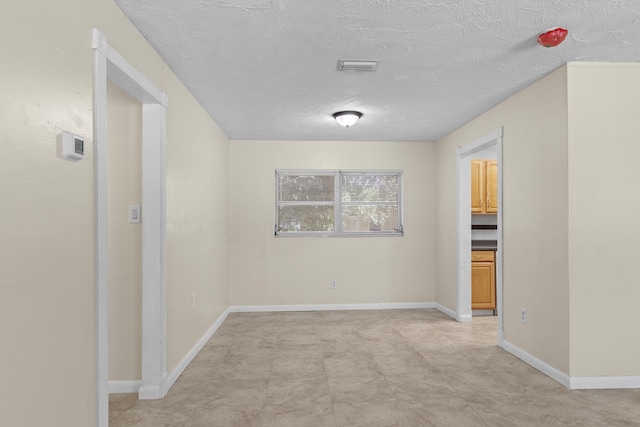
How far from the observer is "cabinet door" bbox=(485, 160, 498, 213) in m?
5.46

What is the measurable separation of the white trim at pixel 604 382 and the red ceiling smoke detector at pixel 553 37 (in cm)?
233

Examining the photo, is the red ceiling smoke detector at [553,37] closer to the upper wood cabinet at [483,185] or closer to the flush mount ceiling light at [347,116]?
the flush mount ceiling light at [347,116]

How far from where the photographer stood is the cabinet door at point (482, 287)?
5141mm

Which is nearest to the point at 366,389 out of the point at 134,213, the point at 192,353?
the point at 192,353

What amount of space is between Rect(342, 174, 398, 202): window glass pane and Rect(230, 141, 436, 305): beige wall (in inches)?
6.6

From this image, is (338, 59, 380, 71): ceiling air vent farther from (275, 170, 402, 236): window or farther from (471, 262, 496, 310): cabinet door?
(471, 262, 496, 310): cabinet door

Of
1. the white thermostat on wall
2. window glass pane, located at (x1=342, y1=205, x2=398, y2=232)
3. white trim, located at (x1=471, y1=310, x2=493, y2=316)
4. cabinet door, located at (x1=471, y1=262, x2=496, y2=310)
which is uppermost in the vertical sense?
the white thermostat on wall

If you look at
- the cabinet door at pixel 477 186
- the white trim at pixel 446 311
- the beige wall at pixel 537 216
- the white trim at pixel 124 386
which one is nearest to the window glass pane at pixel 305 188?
the cabinet door at pixel 477 186

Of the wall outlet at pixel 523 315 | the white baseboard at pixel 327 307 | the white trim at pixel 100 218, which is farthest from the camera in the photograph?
the white baseboard at pixel 327 307

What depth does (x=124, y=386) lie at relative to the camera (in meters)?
2.85

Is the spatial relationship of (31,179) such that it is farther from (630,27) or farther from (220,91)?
(630,27)

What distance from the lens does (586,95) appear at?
9.50 feet

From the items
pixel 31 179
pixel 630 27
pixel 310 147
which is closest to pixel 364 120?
pixel 310 147

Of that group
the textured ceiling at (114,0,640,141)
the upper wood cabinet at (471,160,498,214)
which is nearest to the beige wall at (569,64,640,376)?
the textured ceiling at (114,0,640,141)
